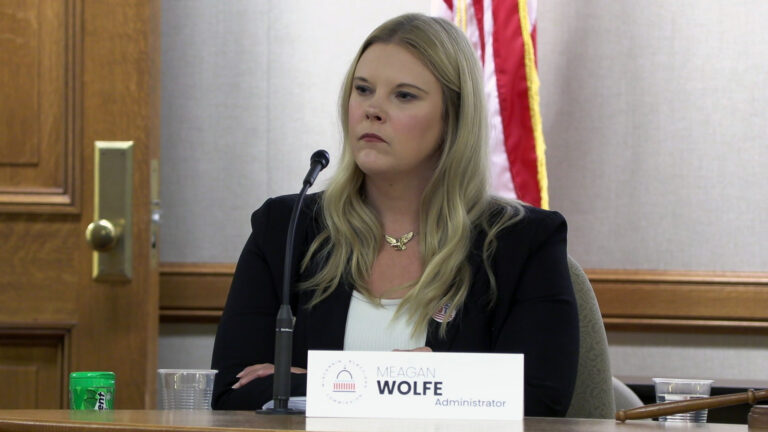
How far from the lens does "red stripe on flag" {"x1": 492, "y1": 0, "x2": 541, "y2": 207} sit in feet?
8.85

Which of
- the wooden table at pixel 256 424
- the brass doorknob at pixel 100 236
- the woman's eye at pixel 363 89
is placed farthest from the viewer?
the brass doorknob at pixel 100 236

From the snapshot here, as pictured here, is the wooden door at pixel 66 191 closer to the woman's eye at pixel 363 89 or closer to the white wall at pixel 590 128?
the white wall at pixel 590 128

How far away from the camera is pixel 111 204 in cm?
261

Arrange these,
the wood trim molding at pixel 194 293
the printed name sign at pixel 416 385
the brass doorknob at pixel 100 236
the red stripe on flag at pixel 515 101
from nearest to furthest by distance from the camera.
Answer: the printed name sign at pixel 416 385 → the brass doorknob at pixel 100 236 → the red stripe on flag at pixel 515 101 → the wood trim molding at pixel 194 293

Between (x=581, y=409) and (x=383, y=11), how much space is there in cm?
136

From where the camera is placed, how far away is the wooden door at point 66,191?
2.61 m

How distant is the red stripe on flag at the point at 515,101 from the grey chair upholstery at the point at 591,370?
67cm

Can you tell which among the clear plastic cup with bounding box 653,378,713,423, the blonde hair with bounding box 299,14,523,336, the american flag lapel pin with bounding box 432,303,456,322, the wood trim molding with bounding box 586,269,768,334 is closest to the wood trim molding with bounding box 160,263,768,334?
the wood trim molding with bounding box 586,269,768,334

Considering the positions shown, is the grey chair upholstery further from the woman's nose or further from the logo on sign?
the logo on sign

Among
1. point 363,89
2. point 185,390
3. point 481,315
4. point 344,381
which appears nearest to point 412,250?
point 481,315

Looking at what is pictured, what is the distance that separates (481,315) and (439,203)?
0.26 m

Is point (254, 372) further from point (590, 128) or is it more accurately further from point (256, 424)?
point (590, 128)

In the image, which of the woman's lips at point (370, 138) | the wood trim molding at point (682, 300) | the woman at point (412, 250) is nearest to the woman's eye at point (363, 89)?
the woman at point (412, 250)

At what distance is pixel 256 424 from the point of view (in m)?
1.24
